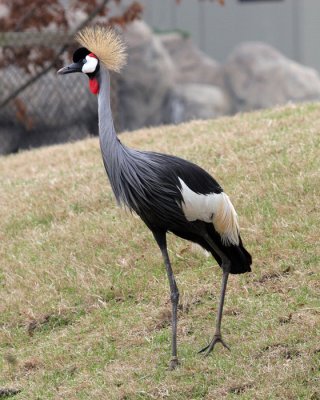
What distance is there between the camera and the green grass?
248 inches

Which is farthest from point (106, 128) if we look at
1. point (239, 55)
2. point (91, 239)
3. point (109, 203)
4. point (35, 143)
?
point (239, 55)

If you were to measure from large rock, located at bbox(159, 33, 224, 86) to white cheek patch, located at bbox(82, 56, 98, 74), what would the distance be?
15.4 meters

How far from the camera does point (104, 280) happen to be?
7957mm

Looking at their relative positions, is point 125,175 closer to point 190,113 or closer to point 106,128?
point 106,128

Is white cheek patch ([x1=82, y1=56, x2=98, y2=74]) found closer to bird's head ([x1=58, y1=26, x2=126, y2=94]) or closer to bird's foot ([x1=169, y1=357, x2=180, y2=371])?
bird's head ([x1=58, y1=26, x2=126, y2=94])

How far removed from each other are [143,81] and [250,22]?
4.34 m

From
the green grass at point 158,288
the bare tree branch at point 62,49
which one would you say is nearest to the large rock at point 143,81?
the bare tree branch at point 62,49

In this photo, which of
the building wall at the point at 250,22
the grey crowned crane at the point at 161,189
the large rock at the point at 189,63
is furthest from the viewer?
the building wall at the point at 250,22

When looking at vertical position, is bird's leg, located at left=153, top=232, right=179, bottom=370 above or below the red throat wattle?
below

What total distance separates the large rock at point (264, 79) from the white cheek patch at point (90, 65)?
14.7 m

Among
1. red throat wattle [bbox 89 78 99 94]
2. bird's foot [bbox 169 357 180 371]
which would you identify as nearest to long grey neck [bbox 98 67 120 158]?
red throat wattle [bbox 89 78 99 94]

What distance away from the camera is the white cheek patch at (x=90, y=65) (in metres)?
6.46

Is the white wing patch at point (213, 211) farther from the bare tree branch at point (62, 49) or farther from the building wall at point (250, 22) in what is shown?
the building wall at point (250, 22)

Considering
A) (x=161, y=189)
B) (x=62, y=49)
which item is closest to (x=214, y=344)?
(x=161, y=189)
